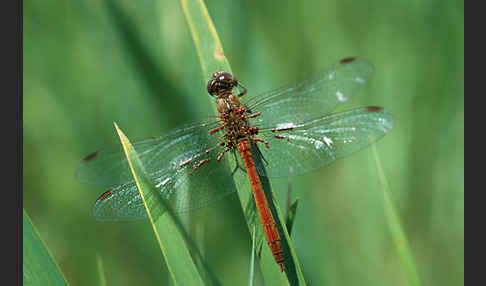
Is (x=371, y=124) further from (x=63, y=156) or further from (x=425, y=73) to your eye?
(x=63, y=156)

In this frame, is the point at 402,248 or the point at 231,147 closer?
the point at 402,248

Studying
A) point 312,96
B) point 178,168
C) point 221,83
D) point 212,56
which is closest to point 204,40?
point 212,56

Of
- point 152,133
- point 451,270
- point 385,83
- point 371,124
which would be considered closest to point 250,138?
point 371,124

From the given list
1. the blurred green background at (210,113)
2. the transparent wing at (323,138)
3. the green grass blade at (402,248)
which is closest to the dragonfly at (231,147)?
the transparent wing at (323,138)

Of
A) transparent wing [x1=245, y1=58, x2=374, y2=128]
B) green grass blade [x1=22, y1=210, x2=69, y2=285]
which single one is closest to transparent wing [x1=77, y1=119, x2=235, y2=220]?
transparent wing [x1=245, y1=58, x2=374, y2=128]

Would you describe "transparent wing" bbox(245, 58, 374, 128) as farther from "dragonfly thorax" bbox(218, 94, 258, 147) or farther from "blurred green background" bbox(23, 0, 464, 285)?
"blurred green background" bbox(23, 0, 464, 285)

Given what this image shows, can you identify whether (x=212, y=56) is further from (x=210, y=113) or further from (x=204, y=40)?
(x=210, y=113)
